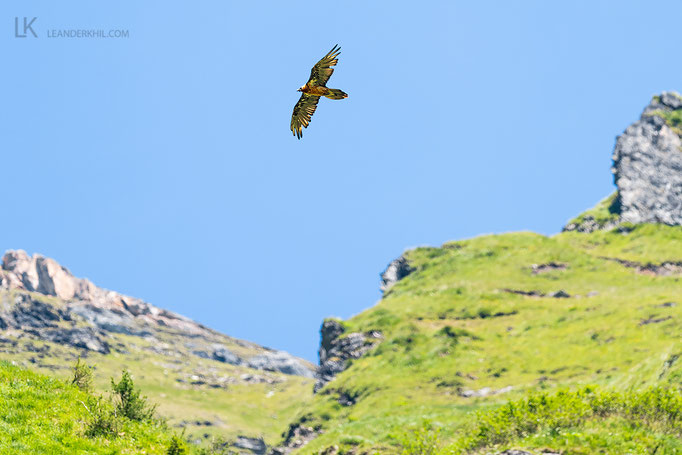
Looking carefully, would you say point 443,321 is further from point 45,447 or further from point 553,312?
point 45,447

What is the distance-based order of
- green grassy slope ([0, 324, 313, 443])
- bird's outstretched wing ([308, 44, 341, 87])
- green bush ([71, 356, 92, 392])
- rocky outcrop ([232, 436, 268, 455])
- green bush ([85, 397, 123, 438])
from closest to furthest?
bird's outstretched wing ([308, 44, 341, 87]) → green bush ([85, 397, 123, 438]) → green bush ([71, 356, 92, 392]) → rocky outcrop ([232, 436, 268, 455]) → green grassy slope ([0, 324, 313, 443])

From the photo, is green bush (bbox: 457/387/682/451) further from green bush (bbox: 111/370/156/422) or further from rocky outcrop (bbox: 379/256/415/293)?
rocky outcrop (bbox: 379/256/415/293)

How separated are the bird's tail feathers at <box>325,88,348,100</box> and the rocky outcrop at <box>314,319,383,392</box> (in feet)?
265

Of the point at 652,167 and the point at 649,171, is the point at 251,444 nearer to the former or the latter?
the point at 649,171

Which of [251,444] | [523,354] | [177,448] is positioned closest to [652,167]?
[523,354]

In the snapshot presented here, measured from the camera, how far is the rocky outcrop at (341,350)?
320 ft

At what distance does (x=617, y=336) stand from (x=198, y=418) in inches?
3534

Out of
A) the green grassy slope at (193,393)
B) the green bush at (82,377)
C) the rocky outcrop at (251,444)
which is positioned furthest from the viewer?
the green grassy slope at (193,393)

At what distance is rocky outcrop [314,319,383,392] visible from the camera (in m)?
97.6

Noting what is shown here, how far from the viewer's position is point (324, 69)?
59.0 ft

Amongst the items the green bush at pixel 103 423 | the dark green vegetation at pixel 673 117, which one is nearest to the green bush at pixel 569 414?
the green bush at pixel 103 423

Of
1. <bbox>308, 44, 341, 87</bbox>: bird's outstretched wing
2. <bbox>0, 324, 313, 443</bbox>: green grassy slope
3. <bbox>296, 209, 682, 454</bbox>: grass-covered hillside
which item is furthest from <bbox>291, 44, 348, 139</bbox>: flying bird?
<bbox>0, 324, 313, 443</bbox>: green grassy slope

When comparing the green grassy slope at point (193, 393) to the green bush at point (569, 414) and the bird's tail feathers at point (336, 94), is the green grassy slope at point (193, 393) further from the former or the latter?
the bird's tail feathers at point (336, 94)

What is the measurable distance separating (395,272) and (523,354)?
58694mm
